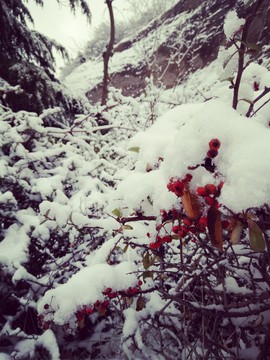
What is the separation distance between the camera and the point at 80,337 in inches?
87.0

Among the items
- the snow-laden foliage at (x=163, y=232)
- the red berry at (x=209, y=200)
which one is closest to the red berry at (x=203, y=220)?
the snow-laden foliage at (x=163, y=232)

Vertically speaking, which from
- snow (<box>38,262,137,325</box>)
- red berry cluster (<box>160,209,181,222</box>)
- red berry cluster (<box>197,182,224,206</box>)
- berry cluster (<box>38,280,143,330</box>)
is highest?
red berry cluster (<box>197,182,224,206</box>)

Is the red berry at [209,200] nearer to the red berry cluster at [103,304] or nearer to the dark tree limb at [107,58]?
the red berry cluster at [103,304]

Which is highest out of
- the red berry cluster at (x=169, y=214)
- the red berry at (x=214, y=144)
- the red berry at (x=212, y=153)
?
the red berry at (x=214, y=144)

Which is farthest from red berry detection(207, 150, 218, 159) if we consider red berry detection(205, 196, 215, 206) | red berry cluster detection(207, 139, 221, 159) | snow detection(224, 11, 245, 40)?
snow detection(224, 11, 245, 40)

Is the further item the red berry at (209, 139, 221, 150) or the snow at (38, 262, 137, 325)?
the snow at (38, 262, 137, 325)

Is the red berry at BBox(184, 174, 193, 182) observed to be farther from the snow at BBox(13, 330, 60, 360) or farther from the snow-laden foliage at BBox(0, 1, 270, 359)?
→ the snow at BBox(13, 330, 60, 360)

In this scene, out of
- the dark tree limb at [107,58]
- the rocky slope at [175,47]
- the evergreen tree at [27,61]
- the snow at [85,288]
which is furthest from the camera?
the rocky slope at [175,47]

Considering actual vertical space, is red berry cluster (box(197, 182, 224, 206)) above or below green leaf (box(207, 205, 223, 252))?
above

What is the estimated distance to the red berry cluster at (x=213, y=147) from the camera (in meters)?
0.70

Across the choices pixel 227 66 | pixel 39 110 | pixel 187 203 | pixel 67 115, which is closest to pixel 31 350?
pixel 187 203

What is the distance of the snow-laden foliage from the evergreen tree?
2.72 feet

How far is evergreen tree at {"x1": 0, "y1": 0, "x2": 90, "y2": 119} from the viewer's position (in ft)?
11.5

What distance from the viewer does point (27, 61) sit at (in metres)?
3.95
